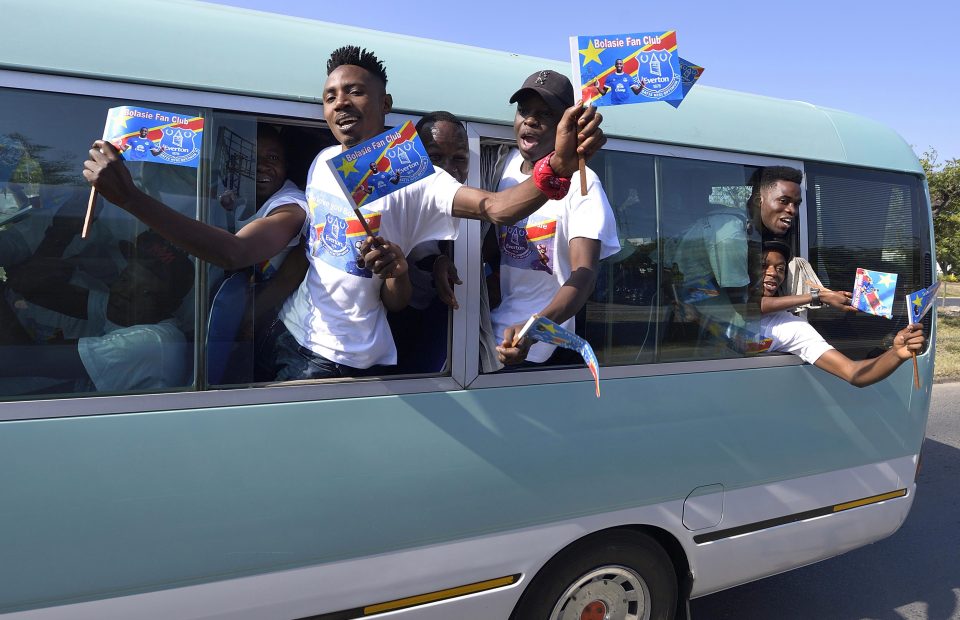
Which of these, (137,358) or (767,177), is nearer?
(137,358)

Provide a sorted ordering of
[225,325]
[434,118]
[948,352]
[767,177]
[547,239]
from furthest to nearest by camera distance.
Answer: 1. [948,352]
2. [767,177]
3. [547,239]
4. [434,118]
5. [225,325]

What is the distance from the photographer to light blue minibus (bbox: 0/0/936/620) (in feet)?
6.55

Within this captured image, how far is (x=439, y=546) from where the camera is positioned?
2.45 metres

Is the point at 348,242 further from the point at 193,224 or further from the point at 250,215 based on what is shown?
the point at 193,224

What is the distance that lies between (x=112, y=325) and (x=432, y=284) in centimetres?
107

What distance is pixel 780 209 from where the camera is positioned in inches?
129

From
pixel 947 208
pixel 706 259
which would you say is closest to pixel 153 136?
pixel 706 259

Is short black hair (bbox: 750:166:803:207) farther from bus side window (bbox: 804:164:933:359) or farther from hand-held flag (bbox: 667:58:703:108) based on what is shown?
hand-held flag (bbox: 667:58:703:108)

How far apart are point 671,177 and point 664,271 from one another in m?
0.40

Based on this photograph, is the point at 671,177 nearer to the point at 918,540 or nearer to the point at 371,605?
the point at 371,605

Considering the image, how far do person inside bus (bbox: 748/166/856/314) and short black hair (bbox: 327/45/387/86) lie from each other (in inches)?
A: 71.7

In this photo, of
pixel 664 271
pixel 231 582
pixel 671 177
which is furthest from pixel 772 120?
pixel 231 582

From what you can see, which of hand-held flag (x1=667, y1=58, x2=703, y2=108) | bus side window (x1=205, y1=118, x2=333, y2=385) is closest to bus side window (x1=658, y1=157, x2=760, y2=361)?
hand-held flag (x1=667, y1=58, x2=703, y2=108)

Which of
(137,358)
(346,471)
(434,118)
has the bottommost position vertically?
(346,471)
